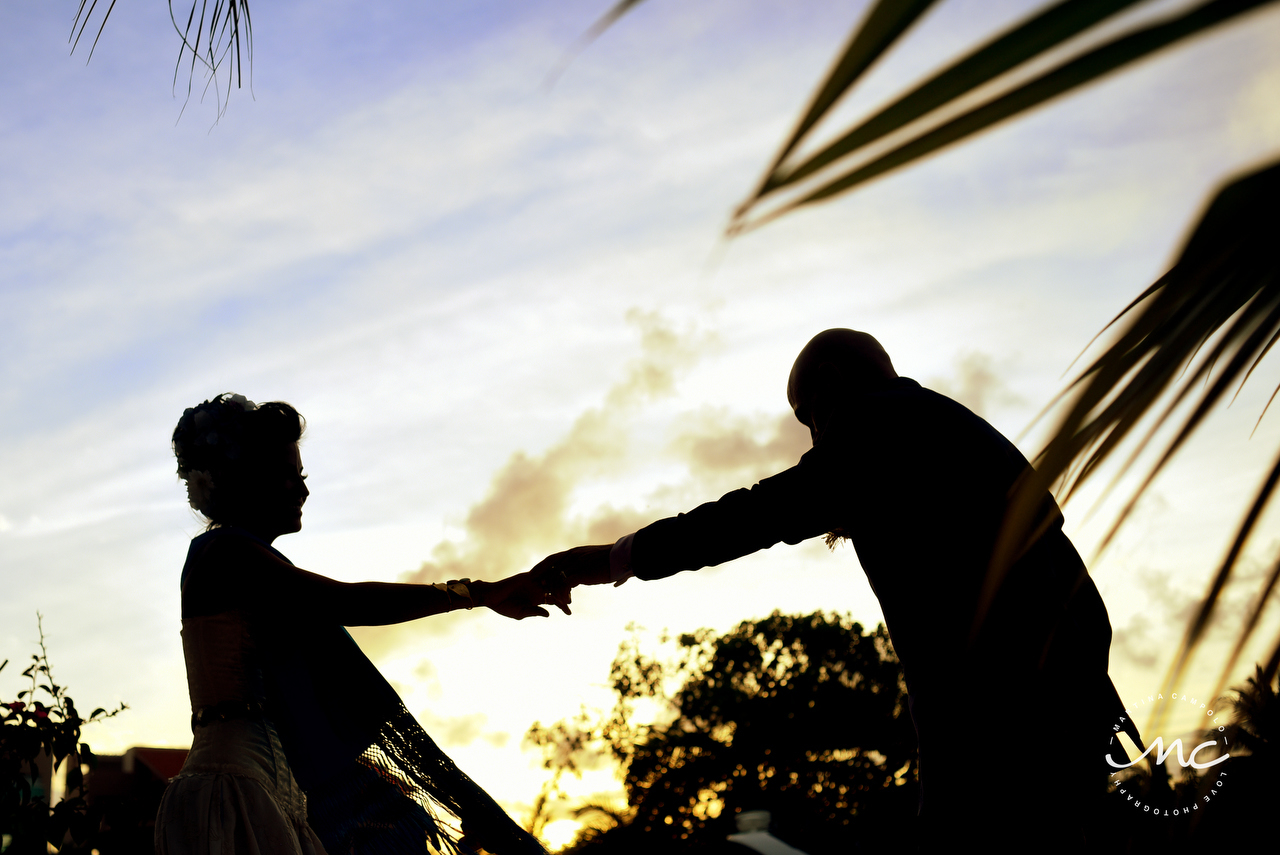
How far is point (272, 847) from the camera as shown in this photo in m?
2.96

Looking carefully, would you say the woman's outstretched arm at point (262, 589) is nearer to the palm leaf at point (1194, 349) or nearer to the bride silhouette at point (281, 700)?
the bride silhouette at point (281, 700)

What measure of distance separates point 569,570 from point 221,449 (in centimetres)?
139

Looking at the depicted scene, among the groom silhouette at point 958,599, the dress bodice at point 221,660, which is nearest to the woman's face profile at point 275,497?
the dress bodice at point 221,660

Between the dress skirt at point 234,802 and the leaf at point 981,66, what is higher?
the dress skirt at point 234,802

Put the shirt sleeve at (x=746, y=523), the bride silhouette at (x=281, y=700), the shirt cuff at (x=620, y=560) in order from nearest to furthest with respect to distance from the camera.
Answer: the bride silhouette at (x=281, y=700)
the shirt sleeve at (x=746, y=523)
the shirt cuff at (x=620, y=560)

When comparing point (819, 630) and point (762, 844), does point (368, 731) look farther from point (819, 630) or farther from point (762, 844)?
point (819, 630)

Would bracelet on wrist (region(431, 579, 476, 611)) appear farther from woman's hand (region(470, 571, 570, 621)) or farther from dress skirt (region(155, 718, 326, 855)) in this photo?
dress skirt (region(155, 718, 326, 855))

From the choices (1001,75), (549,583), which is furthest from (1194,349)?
(549,583)

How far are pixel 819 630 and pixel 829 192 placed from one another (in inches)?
1581

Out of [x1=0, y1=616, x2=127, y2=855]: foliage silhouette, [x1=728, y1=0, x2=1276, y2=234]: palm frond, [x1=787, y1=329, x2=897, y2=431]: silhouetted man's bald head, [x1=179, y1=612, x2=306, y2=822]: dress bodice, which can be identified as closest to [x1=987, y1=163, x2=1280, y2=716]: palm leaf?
[x1=728, y1=0, x2=1276, y2=234]: palm frond

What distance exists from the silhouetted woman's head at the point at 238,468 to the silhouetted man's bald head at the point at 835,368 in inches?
73.1

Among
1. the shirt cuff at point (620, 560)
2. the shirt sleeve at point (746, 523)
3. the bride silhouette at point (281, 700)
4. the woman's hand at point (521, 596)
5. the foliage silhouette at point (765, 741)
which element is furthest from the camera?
the foliage silhouette at point (765, 741)

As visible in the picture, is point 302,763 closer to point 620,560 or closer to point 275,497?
point 275,497

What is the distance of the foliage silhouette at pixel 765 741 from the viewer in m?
34.5
